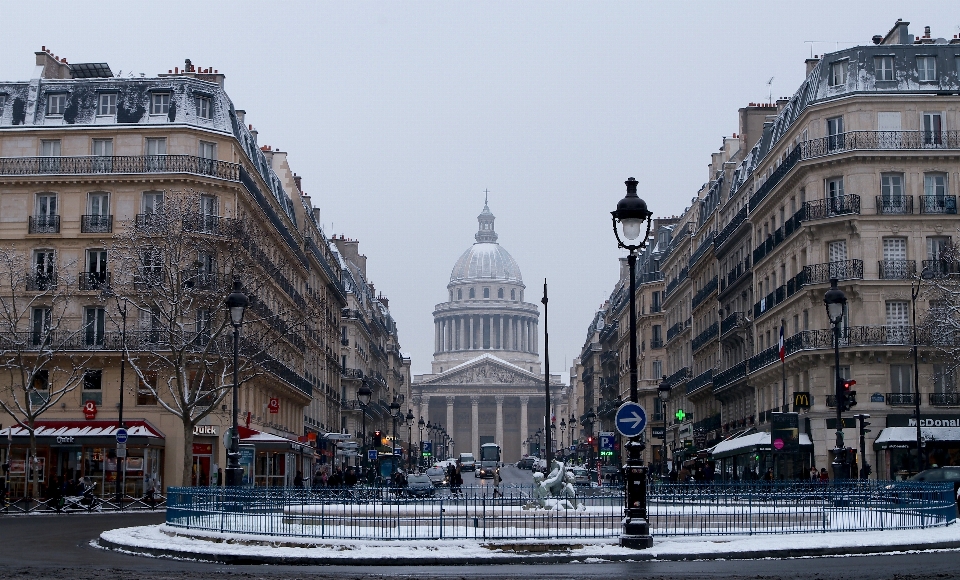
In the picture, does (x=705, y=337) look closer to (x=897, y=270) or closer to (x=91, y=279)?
(x=897, y=270)

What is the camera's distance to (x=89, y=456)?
54.2 m

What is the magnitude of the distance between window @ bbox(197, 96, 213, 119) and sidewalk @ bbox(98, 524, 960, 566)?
3339cm

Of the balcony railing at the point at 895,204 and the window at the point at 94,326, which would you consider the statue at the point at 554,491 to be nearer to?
the balcony railing at the point at 895,204

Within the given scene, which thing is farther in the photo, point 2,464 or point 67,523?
point 2,464

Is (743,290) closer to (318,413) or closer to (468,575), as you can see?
(318,413)

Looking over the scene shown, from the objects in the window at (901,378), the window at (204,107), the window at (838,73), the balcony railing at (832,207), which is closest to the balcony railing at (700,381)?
the balcony railing at (832,207)

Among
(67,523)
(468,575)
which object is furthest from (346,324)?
(468,575)

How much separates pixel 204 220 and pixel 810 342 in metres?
23.2

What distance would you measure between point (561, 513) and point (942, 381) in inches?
1082

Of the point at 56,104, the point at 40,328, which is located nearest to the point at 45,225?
the point at 40,328

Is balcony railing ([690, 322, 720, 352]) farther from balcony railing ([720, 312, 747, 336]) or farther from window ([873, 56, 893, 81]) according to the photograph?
window ([873, 56, 893, 81])

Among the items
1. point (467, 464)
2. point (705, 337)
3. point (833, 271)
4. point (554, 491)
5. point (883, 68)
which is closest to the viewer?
point (554, 491)

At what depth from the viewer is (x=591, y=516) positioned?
90.9ft

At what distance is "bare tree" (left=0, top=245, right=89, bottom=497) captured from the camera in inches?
2160
